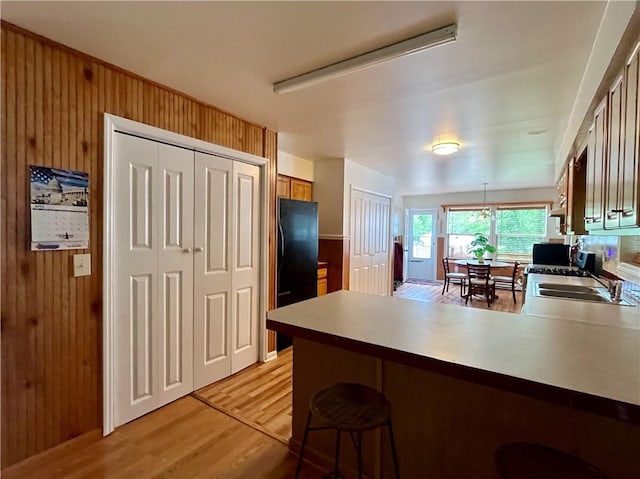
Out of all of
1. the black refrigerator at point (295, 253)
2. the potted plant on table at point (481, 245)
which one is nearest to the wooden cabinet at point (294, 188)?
the black refrigerator at point (295, 253)

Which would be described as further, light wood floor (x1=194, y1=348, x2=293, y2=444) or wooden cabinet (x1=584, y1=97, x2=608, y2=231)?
light wood floor (x1=194, y1=348, x2=293, y2=444)

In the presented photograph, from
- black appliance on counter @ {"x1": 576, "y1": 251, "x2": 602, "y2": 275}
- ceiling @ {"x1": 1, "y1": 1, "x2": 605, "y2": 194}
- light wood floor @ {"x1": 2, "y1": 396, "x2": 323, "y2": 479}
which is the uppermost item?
ceiling @ {"x1": 1, "y1": 1, "x2": 605, "y2": 194}

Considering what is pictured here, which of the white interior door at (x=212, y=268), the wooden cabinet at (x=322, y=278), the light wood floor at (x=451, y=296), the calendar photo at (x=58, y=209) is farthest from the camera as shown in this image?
the light wood floor at (x=451, y=296)

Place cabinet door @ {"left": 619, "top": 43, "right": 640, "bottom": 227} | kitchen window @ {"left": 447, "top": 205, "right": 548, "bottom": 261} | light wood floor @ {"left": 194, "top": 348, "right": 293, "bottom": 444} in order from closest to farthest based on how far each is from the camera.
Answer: cabinet door @ {"left": 619, "top": 43, "right": 640, "bottom": 227}
light wood floor @ {"left": 194, "top": 348, "right": 293, "bottom": 444}
kitchen window @ {"left": 447, "top": 205, "right": 548, "bottom": 261}

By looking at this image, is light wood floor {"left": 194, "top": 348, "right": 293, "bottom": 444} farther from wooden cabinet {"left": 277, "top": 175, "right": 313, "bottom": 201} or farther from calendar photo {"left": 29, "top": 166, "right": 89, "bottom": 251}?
wooden cabinet {"left": 277, "top": 175, "right": 313, "bottom": 201}

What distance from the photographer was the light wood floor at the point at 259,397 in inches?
87.7

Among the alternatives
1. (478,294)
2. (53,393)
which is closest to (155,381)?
(53,393)

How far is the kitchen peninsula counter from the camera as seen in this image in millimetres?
959

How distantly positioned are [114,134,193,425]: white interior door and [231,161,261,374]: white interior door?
0.45m

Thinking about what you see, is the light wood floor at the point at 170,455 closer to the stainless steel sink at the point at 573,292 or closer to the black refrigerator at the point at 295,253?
the black refrigerator at the point at 295,253

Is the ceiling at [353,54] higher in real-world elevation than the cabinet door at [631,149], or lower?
higher

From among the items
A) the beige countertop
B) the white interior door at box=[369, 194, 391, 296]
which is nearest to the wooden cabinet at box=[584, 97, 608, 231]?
the beige countertop

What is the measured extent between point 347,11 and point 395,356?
147 cm

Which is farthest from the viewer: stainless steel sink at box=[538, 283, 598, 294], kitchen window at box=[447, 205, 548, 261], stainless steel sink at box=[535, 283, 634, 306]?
kitchen window at box=[447, 205, 548, 261]
